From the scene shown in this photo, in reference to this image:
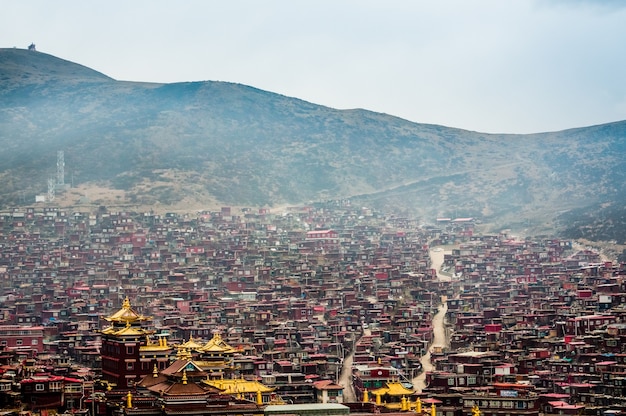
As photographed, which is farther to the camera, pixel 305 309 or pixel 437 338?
pixel 305 309

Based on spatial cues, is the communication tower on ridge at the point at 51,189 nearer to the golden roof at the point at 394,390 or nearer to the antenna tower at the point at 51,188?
the antenna tower at the point at 51,188

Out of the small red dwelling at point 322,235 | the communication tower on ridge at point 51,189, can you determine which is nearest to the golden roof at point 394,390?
the small red dwelling at point 322,235

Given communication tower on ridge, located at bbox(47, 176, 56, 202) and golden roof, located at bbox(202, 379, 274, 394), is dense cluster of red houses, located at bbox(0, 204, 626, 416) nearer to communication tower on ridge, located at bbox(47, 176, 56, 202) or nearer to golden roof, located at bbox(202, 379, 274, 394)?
golden roof, located at bbox(202, 379, 274, 394)

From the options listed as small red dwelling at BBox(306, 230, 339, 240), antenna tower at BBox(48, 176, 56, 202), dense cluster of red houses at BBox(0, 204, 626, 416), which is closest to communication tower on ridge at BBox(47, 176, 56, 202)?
antenna tower at BBox(48, 176, 56, 202)

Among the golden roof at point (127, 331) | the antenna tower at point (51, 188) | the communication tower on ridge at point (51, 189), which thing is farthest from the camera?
the antenna tower at point (51, 188)

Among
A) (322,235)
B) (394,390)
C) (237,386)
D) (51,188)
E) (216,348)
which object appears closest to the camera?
(237,386)

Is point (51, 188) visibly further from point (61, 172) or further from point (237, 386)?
point (237, 386)

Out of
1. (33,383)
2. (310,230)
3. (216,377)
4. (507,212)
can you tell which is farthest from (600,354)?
(507,212)

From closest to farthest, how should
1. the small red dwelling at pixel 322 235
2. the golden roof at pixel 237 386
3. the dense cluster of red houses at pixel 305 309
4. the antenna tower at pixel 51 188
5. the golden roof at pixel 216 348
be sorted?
the golden roof at pixel 237 386 → the dense cluster of red houses at pixel 305 309 → the golden roof at pixel 216 348 → the small red dwelling at pixel 322 235 → the antenna tower at pixel 51 188

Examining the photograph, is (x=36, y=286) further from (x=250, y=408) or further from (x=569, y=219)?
(x=569, y=219)

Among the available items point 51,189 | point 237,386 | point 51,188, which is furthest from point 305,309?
point 51,188
